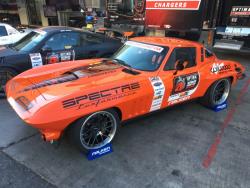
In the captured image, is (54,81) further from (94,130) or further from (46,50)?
(46,50)

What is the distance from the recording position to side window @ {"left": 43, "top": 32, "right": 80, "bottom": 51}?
571cm

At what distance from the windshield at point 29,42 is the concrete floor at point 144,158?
5.84ft

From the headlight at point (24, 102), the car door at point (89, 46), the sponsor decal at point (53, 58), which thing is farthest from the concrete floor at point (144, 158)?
the car door at point (89, 46)

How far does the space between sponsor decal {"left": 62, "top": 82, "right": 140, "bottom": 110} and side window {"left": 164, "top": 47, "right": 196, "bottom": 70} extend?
80cm

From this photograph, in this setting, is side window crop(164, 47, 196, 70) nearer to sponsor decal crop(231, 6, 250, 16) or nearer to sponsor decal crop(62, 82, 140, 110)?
sponsor decal crop(62, 82, 140, 110)

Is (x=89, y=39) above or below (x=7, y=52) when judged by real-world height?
above

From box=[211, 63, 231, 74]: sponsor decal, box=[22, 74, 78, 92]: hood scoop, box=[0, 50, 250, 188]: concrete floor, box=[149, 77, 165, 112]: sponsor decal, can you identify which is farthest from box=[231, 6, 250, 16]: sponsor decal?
box=[22, 74, 78, 92]: hood scoop

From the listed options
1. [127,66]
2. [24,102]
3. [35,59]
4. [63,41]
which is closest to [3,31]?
[63,41]

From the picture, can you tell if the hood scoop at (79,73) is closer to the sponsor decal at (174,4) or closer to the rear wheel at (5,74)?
the rear wheel at (5,74)

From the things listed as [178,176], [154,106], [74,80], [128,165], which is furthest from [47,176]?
[154,106]

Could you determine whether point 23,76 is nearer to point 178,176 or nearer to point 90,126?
point 90,126

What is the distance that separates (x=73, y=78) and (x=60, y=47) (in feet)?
8.10

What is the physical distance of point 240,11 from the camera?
27.4 ft

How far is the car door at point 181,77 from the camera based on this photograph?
3.99m
